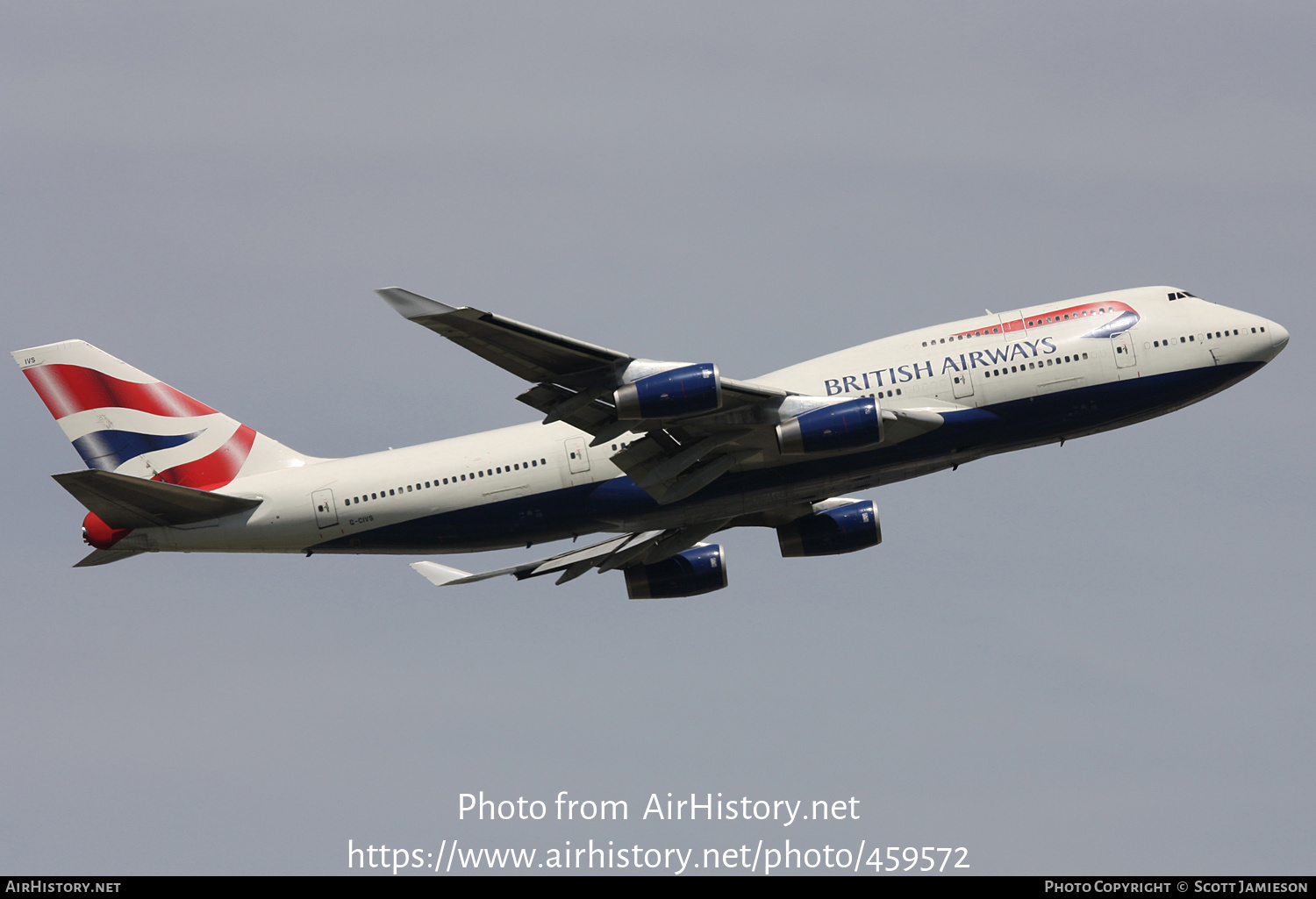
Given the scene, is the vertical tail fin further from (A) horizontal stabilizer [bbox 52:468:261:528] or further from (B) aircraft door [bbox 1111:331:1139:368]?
(B) aircraft door [bbox 1111:331:1139:368]

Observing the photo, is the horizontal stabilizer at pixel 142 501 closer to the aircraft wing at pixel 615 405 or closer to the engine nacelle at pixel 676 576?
the aircraft wing at pixel 615 405

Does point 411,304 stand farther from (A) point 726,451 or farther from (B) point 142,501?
(B) point 142,501

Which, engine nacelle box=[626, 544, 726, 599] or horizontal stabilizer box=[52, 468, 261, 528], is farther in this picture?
engine nacelle box=[626, 544, 726, 599]

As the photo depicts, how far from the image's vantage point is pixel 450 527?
44.0 metres

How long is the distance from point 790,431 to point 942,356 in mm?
5679

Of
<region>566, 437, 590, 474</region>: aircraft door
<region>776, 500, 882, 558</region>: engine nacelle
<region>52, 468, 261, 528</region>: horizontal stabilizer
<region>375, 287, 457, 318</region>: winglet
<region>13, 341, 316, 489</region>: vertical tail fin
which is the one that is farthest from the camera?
<region>776, 500, 882, 558</region>: engine nacelle

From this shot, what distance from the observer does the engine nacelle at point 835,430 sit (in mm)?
40656

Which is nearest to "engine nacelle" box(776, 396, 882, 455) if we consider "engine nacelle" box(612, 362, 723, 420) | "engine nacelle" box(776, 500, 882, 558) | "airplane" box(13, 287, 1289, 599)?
"airplane" box(13, 287, 1289, 599)

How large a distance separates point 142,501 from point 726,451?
1724 cm

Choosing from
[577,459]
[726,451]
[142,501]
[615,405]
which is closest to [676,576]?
[577,459]

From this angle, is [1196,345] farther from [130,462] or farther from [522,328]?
[130,462]

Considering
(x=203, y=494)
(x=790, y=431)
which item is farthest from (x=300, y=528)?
(x=790, y=431)

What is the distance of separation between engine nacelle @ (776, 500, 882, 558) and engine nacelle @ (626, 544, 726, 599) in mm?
2912

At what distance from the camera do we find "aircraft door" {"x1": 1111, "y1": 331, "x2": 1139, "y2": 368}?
4306cm
